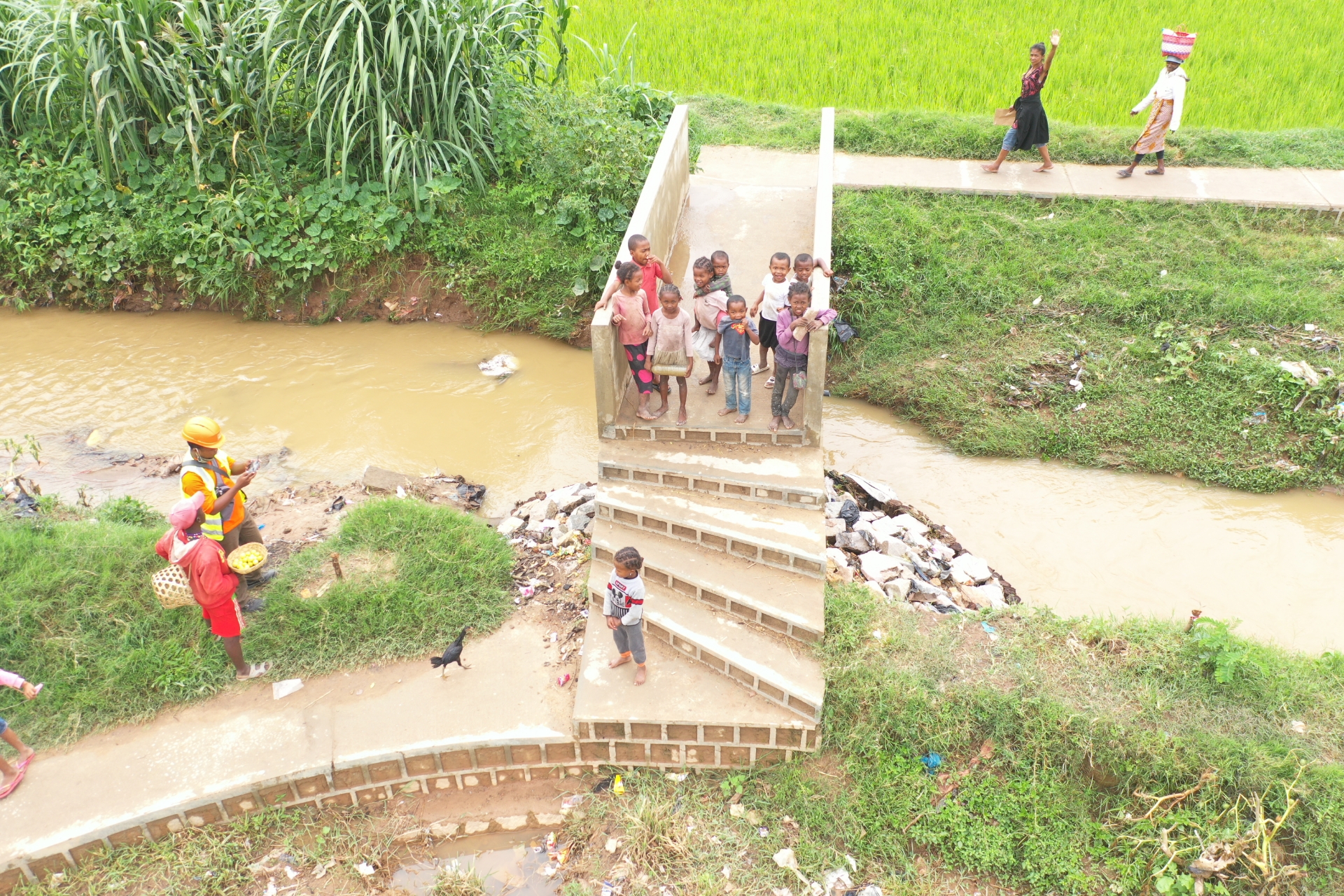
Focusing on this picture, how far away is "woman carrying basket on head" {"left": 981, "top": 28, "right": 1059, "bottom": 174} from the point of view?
8.58 m

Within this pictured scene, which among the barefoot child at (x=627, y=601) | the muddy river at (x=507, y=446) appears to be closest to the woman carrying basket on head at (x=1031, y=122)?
the muddy river at (x=507, y=446)

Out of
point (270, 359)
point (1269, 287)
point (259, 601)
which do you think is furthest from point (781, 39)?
point (259, 601)

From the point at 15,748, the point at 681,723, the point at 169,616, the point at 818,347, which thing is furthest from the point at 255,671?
the point at 818,347

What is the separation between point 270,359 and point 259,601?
11.7 ft

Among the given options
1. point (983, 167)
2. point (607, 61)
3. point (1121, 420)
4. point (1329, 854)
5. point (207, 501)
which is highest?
point (607, 61)

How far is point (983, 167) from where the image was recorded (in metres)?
9.57

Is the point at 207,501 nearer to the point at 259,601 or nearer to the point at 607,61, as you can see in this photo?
the point at 259,601

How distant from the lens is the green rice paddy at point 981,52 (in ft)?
35.0

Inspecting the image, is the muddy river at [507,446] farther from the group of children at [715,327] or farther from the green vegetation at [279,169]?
the group of children at [715,327]

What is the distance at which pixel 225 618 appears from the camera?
461 cm

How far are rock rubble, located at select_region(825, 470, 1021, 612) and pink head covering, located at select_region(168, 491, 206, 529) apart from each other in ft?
11.0

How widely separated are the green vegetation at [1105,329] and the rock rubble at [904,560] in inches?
50.1

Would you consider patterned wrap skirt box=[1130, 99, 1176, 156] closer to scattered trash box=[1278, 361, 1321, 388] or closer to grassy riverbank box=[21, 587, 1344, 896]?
scattered trash box=[1278, 361, 1321, 388]

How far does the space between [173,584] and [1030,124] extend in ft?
27.9
